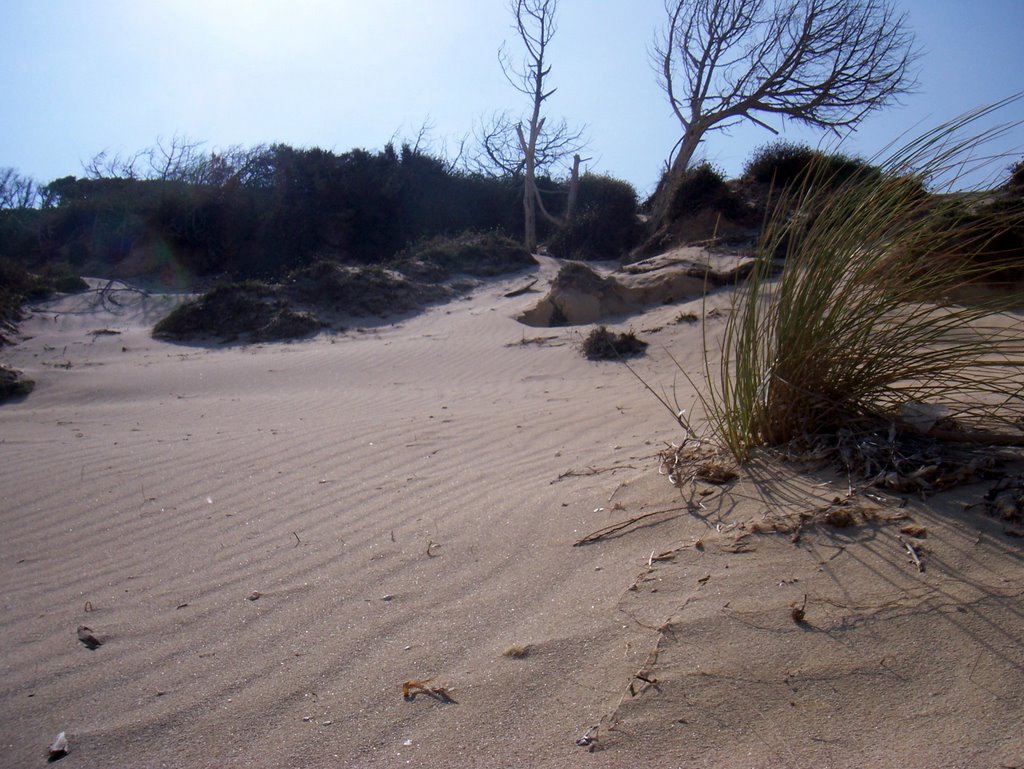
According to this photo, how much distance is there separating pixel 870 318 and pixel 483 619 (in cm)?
192

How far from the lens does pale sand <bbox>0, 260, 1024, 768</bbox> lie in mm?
1987

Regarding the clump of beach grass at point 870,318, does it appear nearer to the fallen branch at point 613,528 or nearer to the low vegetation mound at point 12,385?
the fallen branch at point 613,528

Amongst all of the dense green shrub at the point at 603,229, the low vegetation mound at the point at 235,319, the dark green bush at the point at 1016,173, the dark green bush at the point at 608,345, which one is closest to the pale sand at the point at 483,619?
the dark green bush at the point at 1016,173

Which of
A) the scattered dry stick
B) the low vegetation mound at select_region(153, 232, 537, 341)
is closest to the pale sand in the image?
the scattered dry stick

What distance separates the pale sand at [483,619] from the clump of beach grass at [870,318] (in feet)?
1.27

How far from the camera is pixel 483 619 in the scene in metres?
2.68

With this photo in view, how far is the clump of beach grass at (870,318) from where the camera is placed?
3049 mm

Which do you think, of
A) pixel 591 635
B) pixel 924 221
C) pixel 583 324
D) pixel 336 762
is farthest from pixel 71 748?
pixel 583 324

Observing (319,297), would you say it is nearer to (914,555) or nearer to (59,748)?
(59,748)

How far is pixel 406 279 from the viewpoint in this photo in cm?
1423

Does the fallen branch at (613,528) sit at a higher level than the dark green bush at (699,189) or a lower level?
lower

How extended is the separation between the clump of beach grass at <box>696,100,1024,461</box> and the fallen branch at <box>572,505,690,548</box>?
491mm

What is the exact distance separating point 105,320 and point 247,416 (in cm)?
744

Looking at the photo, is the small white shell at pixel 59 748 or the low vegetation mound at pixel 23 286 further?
the low vegetation mound at pixel 23 286
